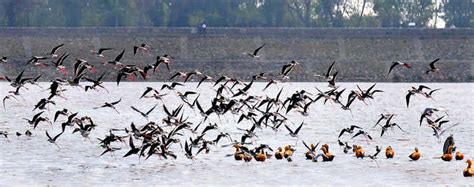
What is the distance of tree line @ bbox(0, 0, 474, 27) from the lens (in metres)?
142

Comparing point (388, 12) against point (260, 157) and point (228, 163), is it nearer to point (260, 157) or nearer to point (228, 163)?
point (228, 163)

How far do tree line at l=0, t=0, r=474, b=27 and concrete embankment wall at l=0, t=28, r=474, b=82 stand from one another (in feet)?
71.8

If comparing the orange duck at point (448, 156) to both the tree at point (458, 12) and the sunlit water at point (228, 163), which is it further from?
the tree at point (458, 12)

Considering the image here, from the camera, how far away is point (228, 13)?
475 feet

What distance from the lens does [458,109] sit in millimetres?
81750

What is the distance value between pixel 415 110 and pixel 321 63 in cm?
3402

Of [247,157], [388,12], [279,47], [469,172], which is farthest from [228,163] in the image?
[388,12]

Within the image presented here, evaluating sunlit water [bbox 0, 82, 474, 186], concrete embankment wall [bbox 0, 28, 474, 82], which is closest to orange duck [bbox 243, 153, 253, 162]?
sunlit water [bbox 0, 82, 474, 186]

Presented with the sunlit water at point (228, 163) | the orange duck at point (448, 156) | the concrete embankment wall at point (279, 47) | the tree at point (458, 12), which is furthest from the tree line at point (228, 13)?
the orange duck at point (448, 156)

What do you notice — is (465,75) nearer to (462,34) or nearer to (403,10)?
(462,34)

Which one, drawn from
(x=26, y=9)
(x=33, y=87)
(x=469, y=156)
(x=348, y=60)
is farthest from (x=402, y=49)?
(x=469, y=156)

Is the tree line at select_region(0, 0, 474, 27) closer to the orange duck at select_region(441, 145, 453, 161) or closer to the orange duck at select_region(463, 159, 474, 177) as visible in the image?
the orange duck at select_region(441, 145, 453, 161)

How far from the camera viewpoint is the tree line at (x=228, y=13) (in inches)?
5610

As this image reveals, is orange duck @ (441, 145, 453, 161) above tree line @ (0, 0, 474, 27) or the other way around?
the other way around
